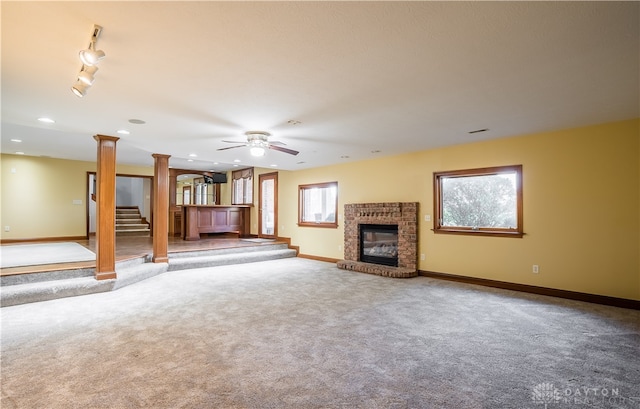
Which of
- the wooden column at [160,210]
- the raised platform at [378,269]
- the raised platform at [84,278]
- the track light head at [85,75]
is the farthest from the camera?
the wooden column at [160,210]

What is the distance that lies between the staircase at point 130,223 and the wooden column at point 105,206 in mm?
6743

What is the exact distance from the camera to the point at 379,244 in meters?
6.86

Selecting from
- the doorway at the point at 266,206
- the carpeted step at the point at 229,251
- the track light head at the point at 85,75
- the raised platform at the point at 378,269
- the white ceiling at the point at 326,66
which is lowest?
the raised platform at the point at 378,269

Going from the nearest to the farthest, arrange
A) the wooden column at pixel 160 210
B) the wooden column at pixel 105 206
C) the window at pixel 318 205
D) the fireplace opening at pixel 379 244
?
the wooden column at pixel 105 206 → the wooden column at pixel 160 210 → the fireplace opening at pixel 379 244 → the window at pixel 318 205

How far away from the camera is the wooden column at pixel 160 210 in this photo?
6.29 m

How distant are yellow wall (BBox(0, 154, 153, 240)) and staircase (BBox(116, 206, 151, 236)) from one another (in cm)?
194

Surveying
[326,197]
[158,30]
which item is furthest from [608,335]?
[326,197]

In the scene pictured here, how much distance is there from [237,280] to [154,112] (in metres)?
3.14

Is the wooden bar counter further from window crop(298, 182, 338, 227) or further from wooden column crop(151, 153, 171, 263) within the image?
wooden column crop(151, 153, 171, 263)

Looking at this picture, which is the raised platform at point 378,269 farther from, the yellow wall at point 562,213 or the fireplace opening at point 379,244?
the yellow wall at point 562,213

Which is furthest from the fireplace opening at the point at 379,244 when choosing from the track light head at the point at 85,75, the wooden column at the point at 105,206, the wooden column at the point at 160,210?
the track light head at the point at 85,75

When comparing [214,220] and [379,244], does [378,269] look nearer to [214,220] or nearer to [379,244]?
[379,244]

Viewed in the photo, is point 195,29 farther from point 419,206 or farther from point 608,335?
point 419,206

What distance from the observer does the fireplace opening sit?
657 centimetres
